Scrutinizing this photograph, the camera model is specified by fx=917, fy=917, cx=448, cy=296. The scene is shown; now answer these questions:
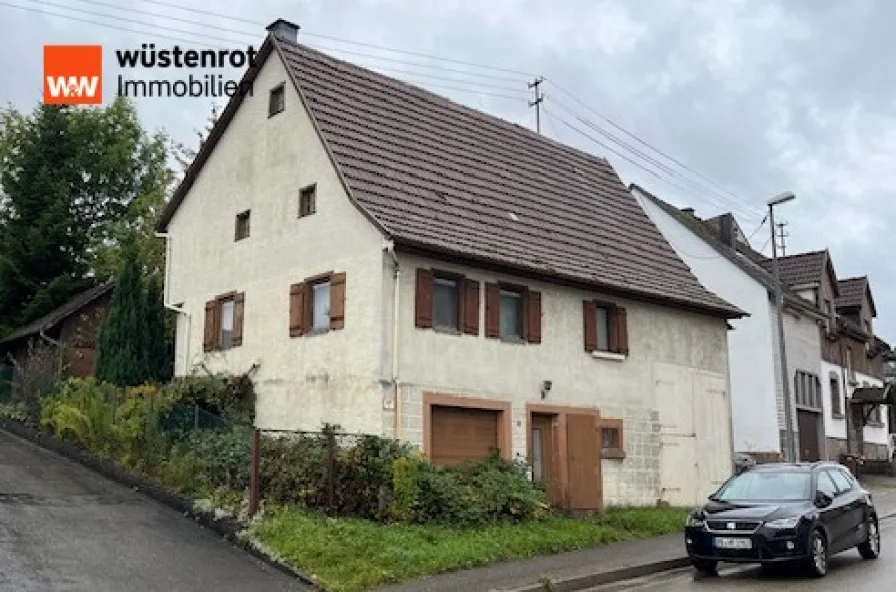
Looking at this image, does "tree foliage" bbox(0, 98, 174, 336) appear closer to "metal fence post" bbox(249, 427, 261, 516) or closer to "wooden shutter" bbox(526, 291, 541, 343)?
"wooden shutter" bbox(526, 291, 541, 343)

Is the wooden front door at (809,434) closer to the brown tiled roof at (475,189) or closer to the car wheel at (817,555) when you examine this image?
the brown tiled roof at (475,189)

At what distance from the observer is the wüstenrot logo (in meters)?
23.6

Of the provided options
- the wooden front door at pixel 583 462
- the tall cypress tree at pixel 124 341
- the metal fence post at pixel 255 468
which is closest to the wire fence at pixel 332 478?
the metal fence post at pixel 255 468

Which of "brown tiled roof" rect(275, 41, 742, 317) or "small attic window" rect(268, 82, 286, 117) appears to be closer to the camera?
"brown tiled roof" rect(275, 41, 742, 317)

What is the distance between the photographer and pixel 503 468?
17.3 meters

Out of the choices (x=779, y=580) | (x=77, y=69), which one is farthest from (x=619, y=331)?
(x=77, y=69)

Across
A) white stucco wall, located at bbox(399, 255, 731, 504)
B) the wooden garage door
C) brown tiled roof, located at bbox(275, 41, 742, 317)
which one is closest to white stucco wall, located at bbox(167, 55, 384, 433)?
brown tiled roof, located at bbox(275, 41, 742, 317)

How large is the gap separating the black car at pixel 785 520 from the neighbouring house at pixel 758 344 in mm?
14950

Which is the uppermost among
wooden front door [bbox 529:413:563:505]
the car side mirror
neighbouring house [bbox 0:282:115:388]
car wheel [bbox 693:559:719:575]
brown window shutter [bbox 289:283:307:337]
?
neighbouring house [bbox 0:282:115:388]

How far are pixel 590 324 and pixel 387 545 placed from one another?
28.2 feet

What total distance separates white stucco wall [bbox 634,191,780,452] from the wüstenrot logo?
66.8 feet

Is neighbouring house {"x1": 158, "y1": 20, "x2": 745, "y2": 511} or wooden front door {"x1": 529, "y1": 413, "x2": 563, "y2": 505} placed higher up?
neighbouring house {"x1": 158, "y1": 20, "x2": 745, "y2": 511}

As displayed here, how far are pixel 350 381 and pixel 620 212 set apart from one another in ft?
37.4

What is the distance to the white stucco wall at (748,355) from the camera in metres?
30.2
